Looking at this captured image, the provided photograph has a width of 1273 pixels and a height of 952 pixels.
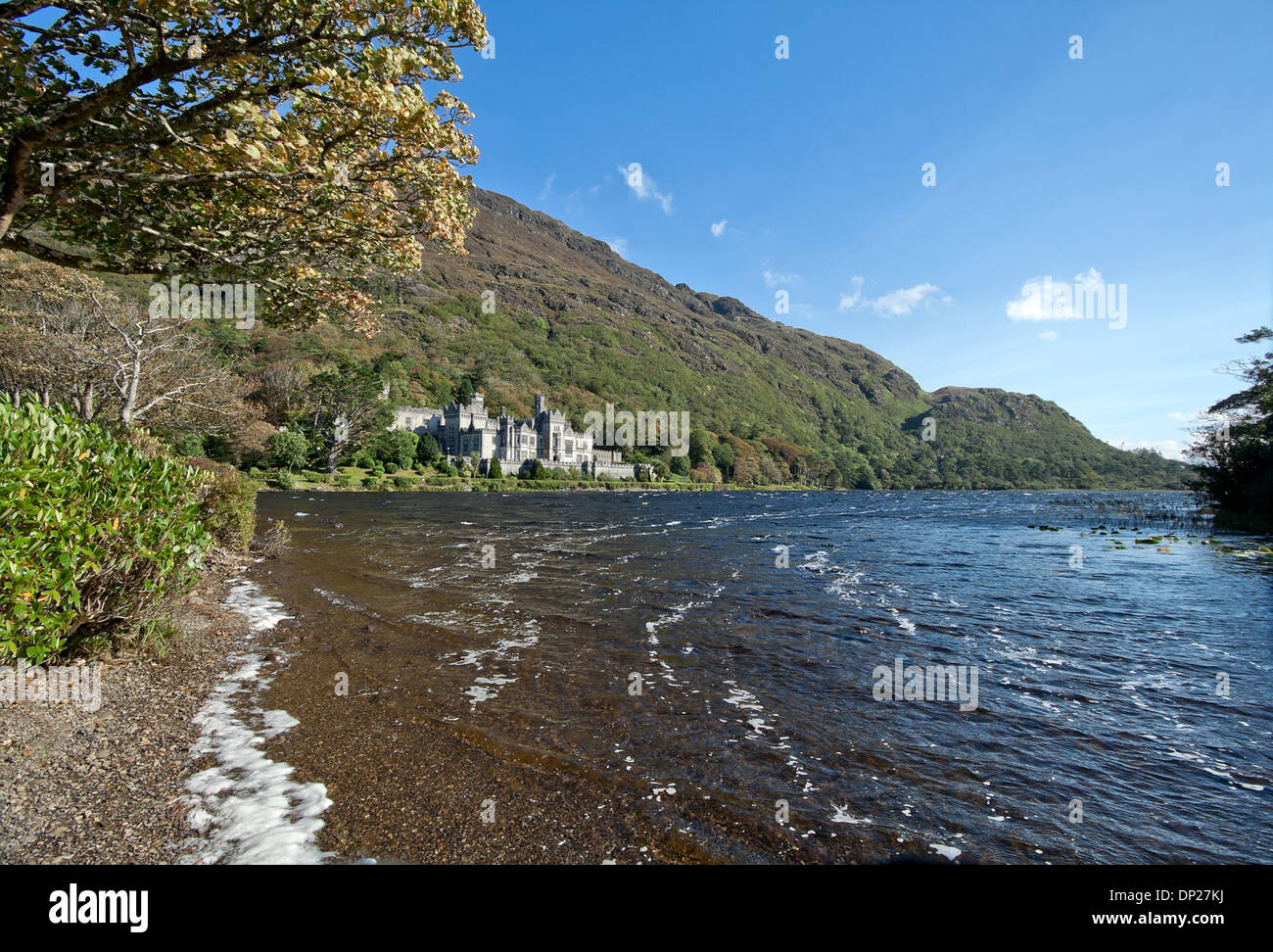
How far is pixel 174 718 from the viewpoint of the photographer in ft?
20.7

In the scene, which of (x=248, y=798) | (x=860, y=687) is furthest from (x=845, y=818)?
(x=248, y=798)

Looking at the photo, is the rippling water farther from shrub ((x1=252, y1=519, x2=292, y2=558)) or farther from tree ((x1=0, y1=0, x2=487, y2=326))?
tree ((x1=0, y1=0, x2=487, y2=326))

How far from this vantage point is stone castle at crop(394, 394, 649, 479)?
379 ft

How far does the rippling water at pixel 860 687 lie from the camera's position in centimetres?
560

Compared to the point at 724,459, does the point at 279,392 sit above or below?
above

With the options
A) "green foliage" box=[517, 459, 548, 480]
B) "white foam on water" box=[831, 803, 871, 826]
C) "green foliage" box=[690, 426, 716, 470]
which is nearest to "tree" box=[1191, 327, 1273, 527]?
"white foam on water" box=[831, 803, 871, 826]

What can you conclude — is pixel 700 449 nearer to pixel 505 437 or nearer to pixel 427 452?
pixel 505 437

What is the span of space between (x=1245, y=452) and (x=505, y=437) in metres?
107

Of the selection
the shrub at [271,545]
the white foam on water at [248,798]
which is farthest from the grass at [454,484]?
the white foam on water at [248,798]

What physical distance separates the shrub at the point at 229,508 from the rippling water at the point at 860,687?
5.40 ft

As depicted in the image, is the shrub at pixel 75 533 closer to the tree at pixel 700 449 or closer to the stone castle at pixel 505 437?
the stone castle at pixel 505 437

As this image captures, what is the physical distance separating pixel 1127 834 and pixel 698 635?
7313 mm

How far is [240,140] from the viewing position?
23.0 feet
